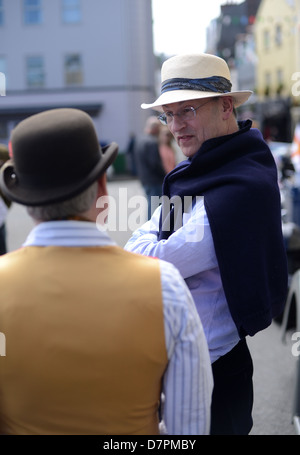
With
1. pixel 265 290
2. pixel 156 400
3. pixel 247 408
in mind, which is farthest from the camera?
pixel 247 408

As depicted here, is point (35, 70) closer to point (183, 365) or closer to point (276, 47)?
point (276, 47)

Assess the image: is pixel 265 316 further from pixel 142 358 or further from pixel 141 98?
pixel 141 98

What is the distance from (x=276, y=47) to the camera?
34938 millimetres

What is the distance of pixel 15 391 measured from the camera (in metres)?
1.24

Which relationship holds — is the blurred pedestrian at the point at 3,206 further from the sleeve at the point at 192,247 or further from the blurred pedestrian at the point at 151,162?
the blurred pedestrian at the point at 151,162

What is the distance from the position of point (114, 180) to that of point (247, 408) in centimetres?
2039

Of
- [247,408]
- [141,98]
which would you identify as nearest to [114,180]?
[141,98]

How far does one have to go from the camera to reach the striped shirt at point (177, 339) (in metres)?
1.25

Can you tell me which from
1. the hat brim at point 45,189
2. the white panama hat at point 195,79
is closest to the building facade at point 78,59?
the white panama hat at point 195,79

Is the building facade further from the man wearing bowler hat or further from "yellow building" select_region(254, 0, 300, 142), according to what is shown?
the man wearing bowler hat

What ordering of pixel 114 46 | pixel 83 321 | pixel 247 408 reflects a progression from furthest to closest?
1. pixel 114 46
2. pixel 247 408
3. pixel 83 321

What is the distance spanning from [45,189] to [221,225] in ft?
2.02

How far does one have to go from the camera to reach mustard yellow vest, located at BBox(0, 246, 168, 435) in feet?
3.92
